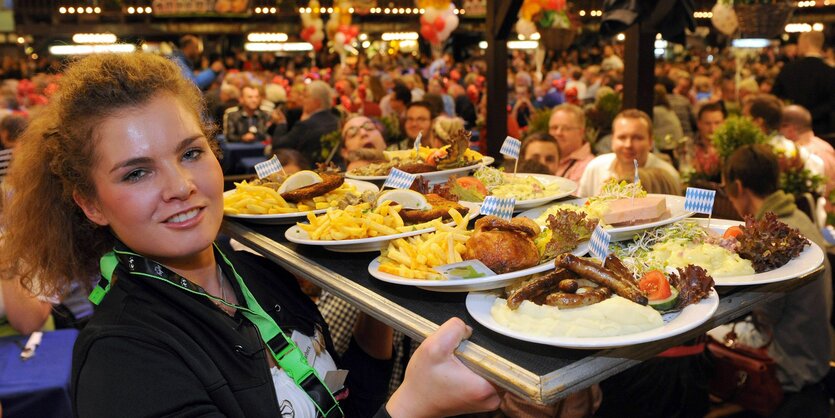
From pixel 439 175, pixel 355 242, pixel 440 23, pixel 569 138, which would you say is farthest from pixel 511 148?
pixel 440 23

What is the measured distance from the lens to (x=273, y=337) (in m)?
1.59

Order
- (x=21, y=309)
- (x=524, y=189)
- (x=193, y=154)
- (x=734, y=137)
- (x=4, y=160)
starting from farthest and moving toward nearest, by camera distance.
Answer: (x=734, y=137)
(x=4, y=160)
(x=21, y=309)
(x=524, y=189)
(x=193, y=154)

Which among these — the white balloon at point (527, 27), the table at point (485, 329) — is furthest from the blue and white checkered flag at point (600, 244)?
the white balloon at point (527, 27)

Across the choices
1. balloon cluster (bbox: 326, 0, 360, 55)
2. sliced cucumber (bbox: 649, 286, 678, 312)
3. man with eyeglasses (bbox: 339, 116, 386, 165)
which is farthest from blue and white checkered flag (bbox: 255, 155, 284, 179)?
balloon cluster (bbox: 326, 0, 360, 55)

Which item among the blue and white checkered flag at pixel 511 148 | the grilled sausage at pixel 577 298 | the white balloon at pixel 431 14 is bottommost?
the grilled sausage at pixel 577 298

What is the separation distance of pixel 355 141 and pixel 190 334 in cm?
454

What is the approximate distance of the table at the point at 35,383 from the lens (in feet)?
9.30

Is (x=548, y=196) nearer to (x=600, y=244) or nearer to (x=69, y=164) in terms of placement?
(x=600, y=244)

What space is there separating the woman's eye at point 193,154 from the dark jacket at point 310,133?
580cm

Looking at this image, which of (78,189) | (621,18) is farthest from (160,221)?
(621,18)

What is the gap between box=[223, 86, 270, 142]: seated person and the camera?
9.59 meters

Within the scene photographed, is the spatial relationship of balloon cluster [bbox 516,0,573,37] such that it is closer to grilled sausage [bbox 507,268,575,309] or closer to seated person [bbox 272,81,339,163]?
seated person [bbox 272,81,339,163]

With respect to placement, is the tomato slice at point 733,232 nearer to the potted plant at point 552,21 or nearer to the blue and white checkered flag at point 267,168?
→ the blue and white checkered flag at point 267,168

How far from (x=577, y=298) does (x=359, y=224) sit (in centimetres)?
72
